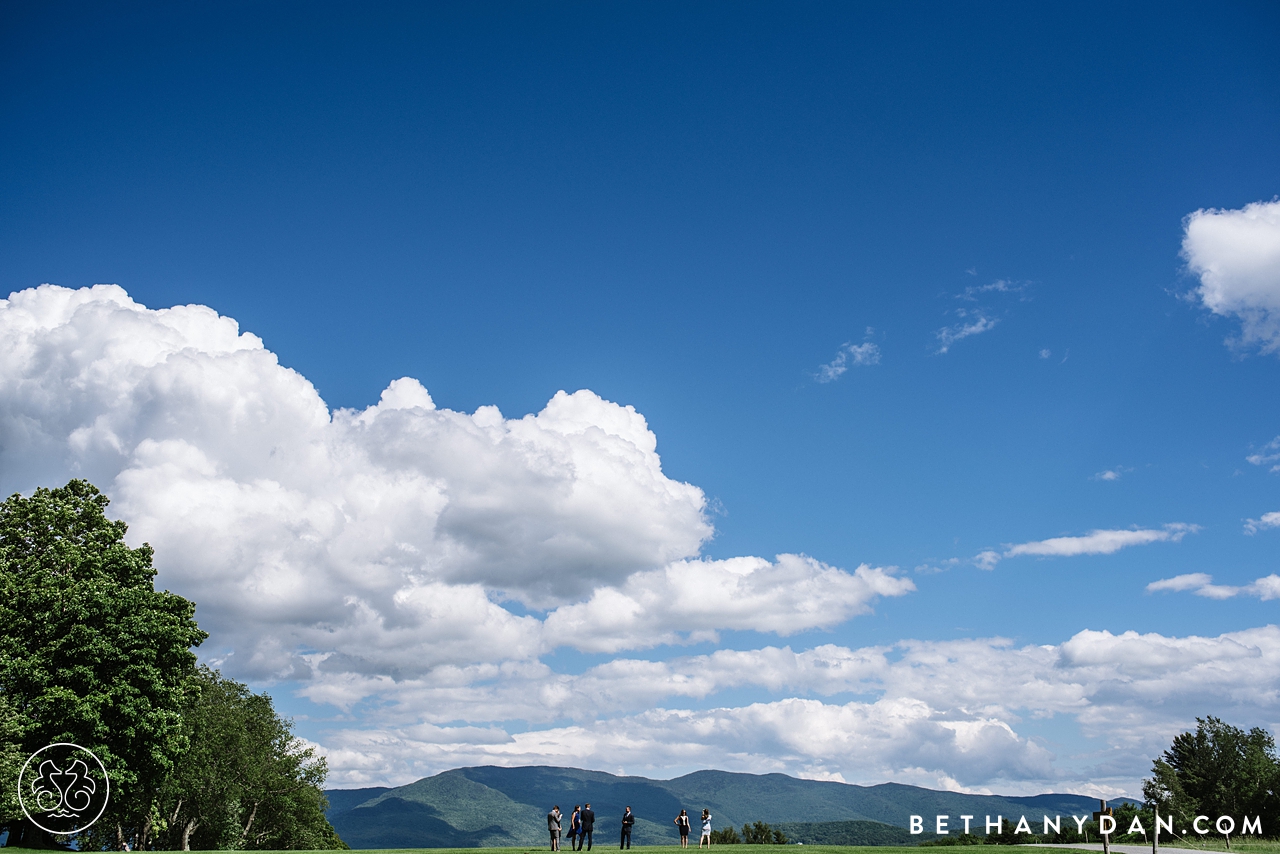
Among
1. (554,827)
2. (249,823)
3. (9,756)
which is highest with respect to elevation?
(9,756)

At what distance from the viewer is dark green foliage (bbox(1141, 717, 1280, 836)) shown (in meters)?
128

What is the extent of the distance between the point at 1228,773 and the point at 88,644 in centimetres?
16490

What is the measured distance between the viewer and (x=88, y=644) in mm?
50938

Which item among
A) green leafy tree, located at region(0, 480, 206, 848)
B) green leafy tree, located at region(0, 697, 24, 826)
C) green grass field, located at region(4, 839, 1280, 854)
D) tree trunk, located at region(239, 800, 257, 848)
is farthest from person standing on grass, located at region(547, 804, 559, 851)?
tree trunk, located at region(239, 800, 257, 848)

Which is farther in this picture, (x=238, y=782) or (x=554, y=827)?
(x=238, y=782)

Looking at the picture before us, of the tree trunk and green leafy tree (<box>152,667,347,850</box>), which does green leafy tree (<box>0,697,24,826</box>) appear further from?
the tree trunk

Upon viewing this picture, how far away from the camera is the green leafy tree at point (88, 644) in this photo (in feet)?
163

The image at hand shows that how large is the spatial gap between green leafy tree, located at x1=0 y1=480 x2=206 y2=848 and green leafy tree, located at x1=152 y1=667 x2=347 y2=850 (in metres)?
26.5

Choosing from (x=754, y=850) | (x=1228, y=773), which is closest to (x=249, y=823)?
(x=754, y=850)

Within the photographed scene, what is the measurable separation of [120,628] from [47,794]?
9.75 metres

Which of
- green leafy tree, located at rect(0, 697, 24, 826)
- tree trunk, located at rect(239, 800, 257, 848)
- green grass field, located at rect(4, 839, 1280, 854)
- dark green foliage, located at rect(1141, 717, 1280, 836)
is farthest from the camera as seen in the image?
dark green foliage, located at rect(1141, 717, 1280, 836)

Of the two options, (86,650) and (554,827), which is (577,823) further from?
(86,650)

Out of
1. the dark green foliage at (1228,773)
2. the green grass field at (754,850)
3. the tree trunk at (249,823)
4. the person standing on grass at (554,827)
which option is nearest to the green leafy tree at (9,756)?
the green grass field at (754,850)

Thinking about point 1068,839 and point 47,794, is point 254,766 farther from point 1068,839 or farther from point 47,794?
point 1068,839
